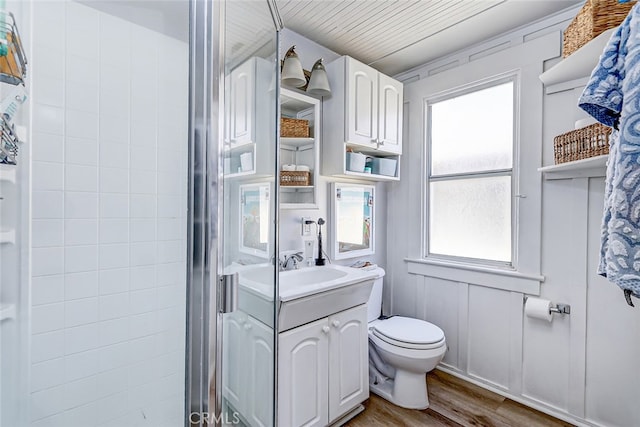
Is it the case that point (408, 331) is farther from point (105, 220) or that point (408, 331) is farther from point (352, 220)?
point (105, 220)

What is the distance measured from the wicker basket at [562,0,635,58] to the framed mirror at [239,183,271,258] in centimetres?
147

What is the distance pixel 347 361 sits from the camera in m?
1.68

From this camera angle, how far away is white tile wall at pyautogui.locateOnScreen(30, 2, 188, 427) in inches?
45.7

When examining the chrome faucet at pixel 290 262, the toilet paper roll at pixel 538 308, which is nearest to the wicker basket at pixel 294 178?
the chrome faucet at pixel 290 262

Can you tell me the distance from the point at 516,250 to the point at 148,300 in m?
2.14

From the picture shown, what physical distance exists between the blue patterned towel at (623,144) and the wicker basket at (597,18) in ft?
2.00

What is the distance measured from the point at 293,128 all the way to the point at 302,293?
0.98 m

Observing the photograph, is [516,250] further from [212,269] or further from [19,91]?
[19,91]

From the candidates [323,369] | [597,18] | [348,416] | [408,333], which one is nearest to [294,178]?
[323,369]

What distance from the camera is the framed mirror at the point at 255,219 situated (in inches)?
39.0

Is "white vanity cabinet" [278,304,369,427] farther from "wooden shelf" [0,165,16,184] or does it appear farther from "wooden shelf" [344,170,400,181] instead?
"wooden shelf" [0,165,16,184]

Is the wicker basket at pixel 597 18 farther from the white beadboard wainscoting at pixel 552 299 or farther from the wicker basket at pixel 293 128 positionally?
the wicker basket at pixel 293 128

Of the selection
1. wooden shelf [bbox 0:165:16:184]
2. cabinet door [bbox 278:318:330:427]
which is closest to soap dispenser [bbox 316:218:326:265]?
cabinet door [bbox 278:318:330:427]

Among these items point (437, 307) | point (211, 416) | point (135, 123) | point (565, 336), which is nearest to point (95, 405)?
point (211, 416)
